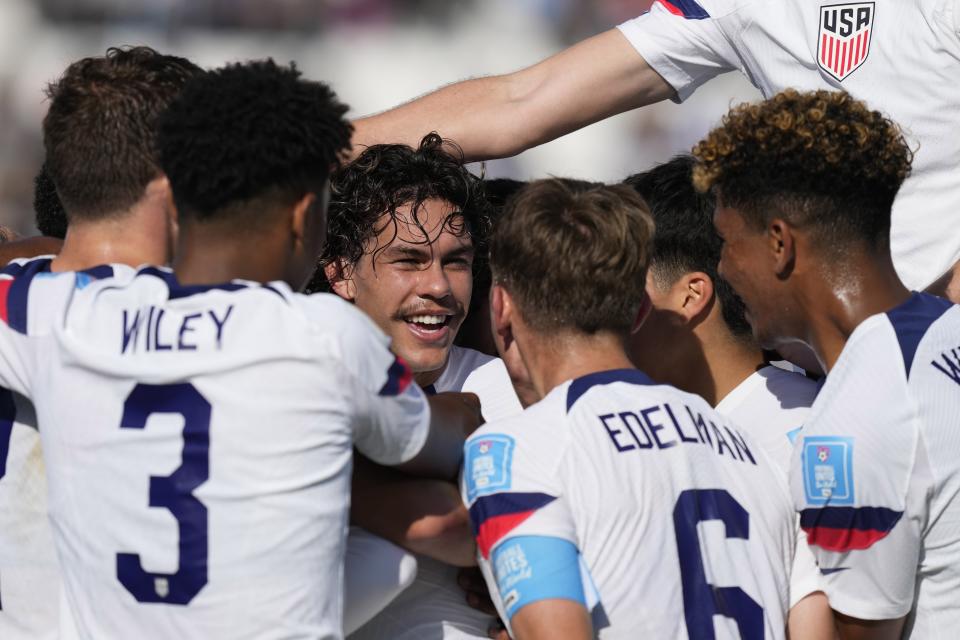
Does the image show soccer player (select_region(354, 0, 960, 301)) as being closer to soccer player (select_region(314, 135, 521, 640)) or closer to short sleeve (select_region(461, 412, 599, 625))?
soccer player (select_region(314, 135, 521, 640))

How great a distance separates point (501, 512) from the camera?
2.43 meters

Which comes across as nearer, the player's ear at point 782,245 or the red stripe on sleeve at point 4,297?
A: the red stripe on sleeve at point 4,297

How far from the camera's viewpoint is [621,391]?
255 centimetres

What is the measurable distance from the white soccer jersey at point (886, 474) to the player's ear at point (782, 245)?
23cm

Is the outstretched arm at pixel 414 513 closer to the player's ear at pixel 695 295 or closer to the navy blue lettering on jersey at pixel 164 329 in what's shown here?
the navy blue lettering on jersey at pixel 164 329

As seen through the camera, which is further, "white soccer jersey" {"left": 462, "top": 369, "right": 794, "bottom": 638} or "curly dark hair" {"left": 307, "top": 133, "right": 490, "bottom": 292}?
"curly dark hair" {"left": 307, "top": 133, "right": 490, "bottom": 292}

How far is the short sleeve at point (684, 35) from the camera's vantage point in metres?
3.77

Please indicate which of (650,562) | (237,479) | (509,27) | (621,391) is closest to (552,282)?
(621,391)

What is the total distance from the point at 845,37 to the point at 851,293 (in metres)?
1.09

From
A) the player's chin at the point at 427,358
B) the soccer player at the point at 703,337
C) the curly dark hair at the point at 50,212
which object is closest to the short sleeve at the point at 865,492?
the soccer player at the point at 703,337

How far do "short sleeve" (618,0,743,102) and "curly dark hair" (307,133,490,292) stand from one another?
746 mm

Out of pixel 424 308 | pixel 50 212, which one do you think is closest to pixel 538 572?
pixel 424 308

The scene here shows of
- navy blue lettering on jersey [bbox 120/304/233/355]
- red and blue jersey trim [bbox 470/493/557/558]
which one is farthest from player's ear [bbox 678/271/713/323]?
navy blue lettering on jersey [bbox 120/304/233/355]

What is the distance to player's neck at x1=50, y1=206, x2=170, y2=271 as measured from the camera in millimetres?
2637
